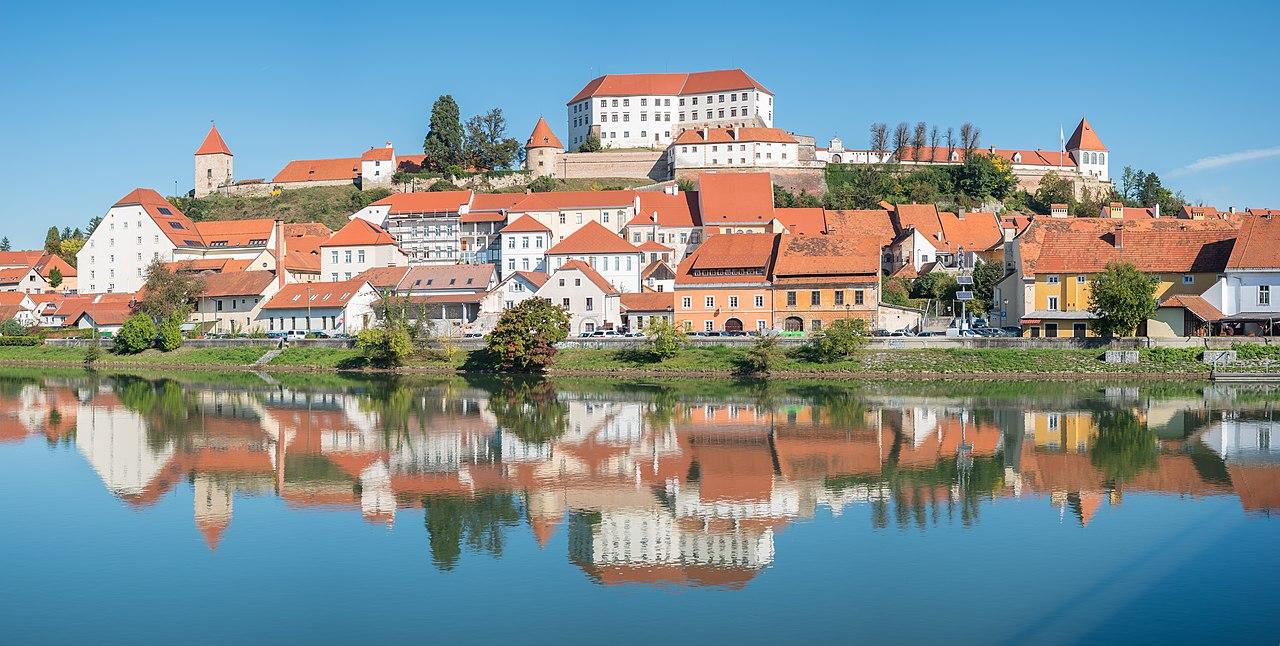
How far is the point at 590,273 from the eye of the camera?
58906mm

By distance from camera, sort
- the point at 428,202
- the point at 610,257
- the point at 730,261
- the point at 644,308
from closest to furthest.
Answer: the point at 730,261 → the point at 644,308 → the point at 610,257 → the point at 428,202

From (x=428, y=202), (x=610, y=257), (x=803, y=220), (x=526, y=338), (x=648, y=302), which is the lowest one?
(x=526, y=338)

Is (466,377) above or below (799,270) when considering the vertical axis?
below

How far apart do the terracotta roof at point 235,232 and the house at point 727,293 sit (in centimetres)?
3654

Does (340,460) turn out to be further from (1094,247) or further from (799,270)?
(1094,247)

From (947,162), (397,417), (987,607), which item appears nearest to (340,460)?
(397,417)

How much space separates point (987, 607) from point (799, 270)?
38414 millimetres

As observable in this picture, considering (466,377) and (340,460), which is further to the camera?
(466,377)

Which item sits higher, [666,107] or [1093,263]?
[666,107]

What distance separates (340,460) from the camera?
29.3 m

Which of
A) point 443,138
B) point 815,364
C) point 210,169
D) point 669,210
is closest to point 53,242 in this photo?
point 210,169

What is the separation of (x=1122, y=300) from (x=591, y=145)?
56.0 metres

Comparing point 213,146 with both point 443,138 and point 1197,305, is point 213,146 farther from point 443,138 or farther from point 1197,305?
point 1197,305

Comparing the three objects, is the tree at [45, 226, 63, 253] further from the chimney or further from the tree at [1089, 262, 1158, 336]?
the tree at [1089, 262, 1158, 336]
